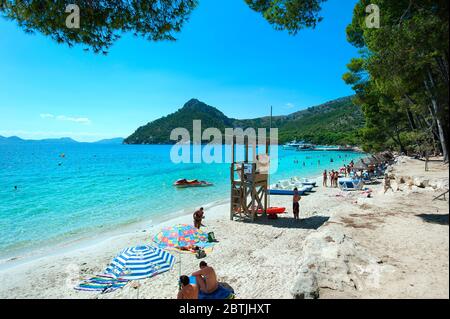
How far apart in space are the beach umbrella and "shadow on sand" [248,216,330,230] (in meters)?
3.71

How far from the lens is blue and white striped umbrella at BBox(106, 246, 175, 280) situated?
7441 millimetres

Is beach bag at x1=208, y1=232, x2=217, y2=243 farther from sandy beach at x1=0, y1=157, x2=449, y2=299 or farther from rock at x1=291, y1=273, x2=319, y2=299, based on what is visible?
rock at x1=291, y1=273, x2=319, y2=299

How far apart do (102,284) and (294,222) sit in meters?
8.93

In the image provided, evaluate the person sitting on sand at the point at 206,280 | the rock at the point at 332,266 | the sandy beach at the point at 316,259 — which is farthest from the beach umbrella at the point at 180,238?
the rock at the point at 332,266

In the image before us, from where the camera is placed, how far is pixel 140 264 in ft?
25.0

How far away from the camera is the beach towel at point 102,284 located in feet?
23.1

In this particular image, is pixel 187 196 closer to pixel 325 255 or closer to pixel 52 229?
pixel 52 229

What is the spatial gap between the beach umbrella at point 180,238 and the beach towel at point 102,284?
2830 mm

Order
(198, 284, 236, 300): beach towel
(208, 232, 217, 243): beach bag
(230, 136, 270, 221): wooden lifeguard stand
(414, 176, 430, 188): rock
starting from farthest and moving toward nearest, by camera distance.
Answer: (230, 136, 270, 221): wooden lifeguard stand
(414, 176, 430, 188): rock
(208, 232, 217, 243): beach bag
(198, 284, 236, 300): beach towel

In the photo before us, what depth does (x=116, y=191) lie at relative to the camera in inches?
1153

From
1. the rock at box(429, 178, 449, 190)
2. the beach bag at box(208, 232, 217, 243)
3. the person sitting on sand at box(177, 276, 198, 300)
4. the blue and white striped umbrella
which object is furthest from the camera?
the beach bag at box(208, 232, 217, 243)

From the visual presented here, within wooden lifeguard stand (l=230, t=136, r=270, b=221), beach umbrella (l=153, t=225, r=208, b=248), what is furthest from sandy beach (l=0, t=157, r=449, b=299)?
wooden lifeguard stand (l=230, t=136, r=270, b=221)

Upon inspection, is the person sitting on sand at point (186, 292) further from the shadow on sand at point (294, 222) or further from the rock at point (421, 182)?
the rock at point (421, 182)
